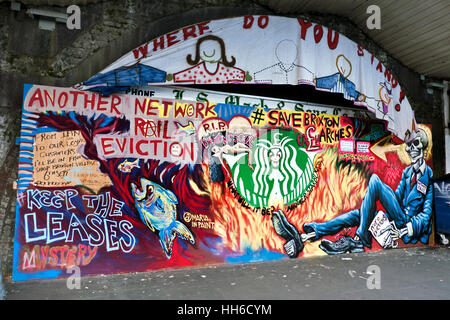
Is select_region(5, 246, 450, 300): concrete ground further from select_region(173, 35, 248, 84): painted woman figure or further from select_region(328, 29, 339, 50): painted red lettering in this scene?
select_region(328, 29, 339, 50): painted red lettering

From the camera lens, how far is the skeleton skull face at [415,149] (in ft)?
26.0

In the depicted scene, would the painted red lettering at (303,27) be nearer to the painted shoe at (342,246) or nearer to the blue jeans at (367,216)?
the blue jeans at (367,216)

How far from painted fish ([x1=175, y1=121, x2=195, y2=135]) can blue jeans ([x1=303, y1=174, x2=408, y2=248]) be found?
311 cm

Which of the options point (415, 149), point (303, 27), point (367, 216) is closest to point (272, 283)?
point (367, 216)

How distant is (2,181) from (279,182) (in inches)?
196

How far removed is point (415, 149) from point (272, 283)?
18.2 feet

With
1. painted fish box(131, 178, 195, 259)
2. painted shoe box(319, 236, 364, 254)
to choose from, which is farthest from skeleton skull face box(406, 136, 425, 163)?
painted fish box(131, 178, 195, 259)

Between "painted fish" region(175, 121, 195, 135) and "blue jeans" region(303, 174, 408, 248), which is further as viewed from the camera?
"blue jeans" region(303, 174, 408, 248)

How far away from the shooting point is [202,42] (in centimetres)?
570

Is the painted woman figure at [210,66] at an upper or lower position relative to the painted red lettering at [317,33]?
lower

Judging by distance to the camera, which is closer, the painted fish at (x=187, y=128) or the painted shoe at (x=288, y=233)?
the painted fish at (x=187, y=128)

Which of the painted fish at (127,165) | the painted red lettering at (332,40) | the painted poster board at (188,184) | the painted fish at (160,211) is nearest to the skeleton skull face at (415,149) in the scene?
the painted poster board at (188,184)

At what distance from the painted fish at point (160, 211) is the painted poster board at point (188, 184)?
18 millimetres

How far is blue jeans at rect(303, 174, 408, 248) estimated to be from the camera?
22.4ft
